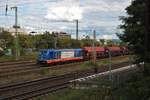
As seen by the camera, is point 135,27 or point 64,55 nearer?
point 135,27

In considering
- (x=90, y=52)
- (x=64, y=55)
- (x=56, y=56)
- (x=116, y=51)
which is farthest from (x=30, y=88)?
(x=116, y=51)

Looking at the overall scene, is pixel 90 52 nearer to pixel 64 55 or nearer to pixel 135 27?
pixel 64 55

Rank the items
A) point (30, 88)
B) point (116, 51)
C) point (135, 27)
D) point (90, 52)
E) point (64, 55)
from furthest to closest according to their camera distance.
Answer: point (116, 51) → point (90, 52) → point (64, 55) → point (30, 88) → point (135, 27)

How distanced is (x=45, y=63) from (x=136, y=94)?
44.4 m

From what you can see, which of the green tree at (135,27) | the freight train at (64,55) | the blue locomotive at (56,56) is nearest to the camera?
the green tree at (135,27)

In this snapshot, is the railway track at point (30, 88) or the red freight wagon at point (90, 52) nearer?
the railway track at point (30, 88)

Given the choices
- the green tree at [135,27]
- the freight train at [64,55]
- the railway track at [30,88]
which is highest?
the green tree at [135,27]

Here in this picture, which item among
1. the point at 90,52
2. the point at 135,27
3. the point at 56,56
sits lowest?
the point at 56,56

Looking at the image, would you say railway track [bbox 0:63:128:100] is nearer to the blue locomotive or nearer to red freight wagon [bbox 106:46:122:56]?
the blue locomotive

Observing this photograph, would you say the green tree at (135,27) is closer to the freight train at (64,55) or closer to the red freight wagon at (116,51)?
the freight train at (64,55)

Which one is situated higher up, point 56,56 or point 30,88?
point 56,56

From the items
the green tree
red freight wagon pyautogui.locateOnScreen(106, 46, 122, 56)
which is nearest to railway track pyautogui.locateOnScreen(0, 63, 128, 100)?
the green tree

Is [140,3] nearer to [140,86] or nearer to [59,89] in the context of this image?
[140,86]

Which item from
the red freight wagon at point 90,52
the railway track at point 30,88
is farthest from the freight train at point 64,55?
the railway track at point 30,88
